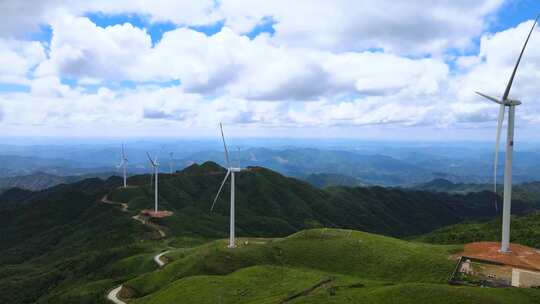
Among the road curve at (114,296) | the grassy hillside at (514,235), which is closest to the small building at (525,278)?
the grassy hillside at (514,235)

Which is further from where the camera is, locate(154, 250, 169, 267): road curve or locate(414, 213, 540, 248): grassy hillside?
locate(414, 213, 540, 248): grassy hillside

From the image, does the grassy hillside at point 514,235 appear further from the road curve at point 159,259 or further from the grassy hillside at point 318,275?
the road curve at point 159,259

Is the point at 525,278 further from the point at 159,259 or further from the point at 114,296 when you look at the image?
the point at 159,259

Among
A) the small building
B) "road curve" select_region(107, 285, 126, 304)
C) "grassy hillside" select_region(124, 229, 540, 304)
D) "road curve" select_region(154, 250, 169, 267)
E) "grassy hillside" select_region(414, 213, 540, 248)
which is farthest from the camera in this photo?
"grassy hillside" select_region(414, 213, 540, 248)

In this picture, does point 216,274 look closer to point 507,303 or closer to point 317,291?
point 317,291

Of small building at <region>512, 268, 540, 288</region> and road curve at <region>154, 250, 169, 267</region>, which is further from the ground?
small building at <region>512, 268, 540, 288</region>

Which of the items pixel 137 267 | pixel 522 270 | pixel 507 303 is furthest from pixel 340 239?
pixel 137 267

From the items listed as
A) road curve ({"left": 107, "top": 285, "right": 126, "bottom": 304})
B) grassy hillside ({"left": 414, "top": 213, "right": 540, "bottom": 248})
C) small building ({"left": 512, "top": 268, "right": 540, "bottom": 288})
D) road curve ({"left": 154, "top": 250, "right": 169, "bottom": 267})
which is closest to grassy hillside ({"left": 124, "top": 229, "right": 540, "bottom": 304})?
road curve ({"left": 107, "top": 285, "right": 126, "bottom": 304})

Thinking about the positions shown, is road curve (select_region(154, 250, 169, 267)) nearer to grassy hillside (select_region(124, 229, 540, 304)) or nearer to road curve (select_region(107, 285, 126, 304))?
road curve (select_region(107, 285, 126, 304))

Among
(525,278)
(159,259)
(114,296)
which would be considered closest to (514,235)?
(525,278)
